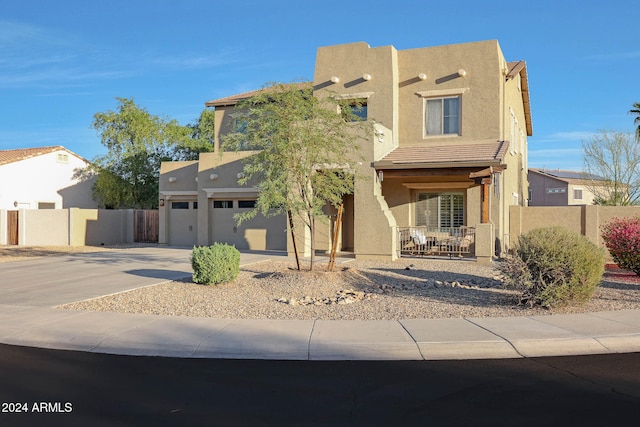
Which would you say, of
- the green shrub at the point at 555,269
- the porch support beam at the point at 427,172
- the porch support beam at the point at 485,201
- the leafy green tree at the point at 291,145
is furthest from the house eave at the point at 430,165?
the green shrub at the point at 555,269

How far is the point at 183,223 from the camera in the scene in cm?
2816

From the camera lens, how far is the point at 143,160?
3803 cm

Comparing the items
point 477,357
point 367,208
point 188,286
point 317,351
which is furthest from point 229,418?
point 367,208

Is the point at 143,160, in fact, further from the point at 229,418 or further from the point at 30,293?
the point at 229,418

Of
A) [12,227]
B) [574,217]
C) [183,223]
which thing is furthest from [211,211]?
[574,217]

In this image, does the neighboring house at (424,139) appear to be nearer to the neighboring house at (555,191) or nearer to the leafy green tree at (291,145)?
the leafy green tree at (291,145)

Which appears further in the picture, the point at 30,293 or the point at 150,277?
the point at 150,277

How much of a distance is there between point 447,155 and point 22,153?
92.5 feet

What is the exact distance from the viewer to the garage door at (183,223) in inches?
1099

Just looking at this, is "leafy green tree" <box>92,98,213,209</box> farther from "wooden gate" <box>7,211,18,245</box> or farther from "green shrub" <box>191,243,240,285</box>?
"green shrub" <box>191,243,240,285</box>

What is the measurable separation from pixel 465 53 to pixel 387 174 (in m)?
5.91

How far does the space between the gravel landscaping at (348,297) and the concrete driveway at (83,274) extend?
102 centimetres

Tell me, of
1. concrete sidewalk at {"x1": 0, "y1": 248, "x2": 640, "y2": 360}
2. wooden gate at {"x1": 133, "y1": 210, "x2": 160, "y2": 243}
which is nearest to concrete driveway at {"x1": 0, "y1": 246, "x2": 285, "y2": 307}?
concrete sidewalk at {"x1": 0, "y1": 248, "x2": 640, "y2": 360}

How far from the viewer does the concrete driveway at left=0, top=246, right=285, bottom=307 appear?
12781mm
